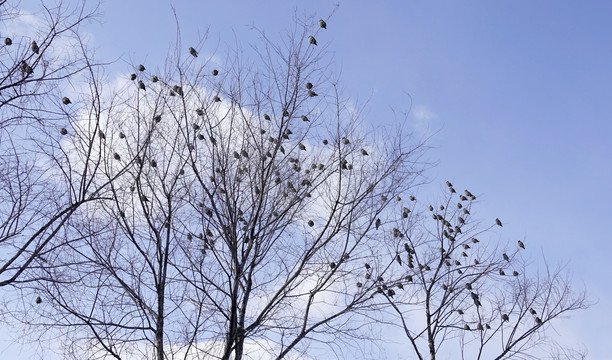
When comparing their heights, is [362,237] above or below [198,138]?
below

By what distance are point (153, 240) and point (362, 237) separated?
2583mm

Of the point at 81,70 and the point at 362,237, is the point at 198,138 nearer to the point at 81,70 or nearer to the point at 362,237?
the point at 81,70

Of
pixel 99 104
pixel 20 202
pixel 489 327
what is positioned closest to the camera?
pixel 20 202

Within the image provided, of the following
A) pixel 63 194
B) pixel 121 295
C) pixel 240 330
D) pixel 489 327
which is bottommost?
pixel 240 330

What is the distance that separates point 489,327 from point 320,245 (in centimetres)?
526

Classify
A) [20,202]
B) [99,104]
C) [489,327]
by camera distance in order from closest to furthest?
[20,202] → [99,104] → [489,327]

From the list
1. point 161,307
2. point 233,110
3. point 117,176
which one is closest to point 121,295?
point 161,307

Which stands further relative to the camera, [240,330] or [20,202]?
[240,330]

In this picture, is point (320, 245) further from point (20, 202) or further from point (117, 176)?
point (20, 202)

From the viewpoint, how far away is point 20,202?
628 cm

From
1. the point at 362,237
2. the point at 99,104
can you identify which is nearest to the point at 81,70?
the point at 99,104

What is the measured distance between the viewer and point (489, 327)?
11.1m

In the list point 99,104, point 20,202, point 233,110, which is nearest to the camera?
point 20,202

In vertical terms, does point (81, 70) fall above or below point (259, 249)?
above
